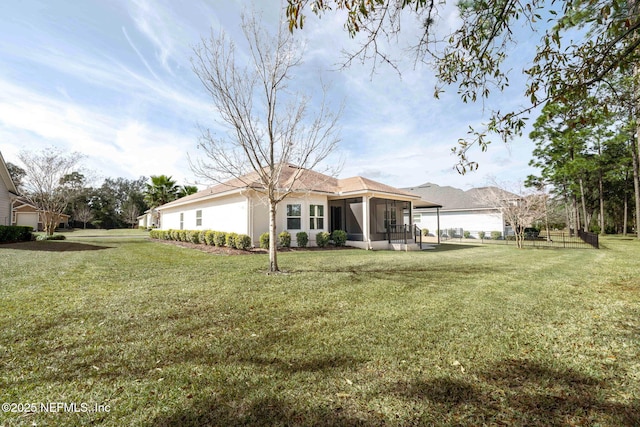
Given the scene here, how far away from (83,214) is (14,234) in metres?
34.5

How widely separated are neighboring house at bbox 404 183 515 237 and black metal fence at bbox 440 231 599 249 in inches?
25.0

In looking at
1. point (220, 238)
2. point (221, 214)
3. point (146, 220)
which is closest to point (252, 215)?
point (220, 238)

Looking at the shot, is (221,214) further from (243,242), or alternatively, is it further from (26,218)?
(26,218)

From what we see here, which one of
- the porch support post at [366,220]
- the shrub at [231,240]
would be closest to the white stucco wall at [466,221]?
the porch support post at [366,220]

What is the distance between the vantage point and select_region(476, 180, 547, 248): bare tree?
17.2 m

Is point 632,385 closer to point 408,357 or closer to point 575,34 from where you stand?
point 408,357

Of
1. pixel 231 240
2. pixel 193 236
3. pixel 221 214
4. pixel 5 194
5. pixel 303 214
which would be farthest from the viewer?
pixel 5 194

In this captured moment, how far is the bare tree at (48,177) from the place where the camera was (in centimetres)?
2000

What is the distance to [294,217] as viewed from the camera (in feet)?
48.2

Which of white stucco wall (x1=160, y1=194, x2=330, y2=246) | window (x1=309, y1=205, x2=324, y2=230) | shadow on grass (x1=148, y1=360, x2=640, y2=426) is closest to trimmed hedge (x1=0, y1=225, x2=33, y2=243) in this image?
white stucco wall (x1=160, y1=194, x2=330, y2=246)

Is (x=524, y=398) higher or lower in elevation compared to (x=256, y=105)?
lower

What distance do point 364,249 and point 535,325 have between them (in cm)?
1071

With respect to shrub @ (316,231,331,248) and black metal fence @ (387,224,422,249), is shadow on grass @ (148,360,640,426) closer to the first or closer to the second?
shrub @ (316,231,331,248)

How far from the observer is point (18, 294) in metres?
5.20
